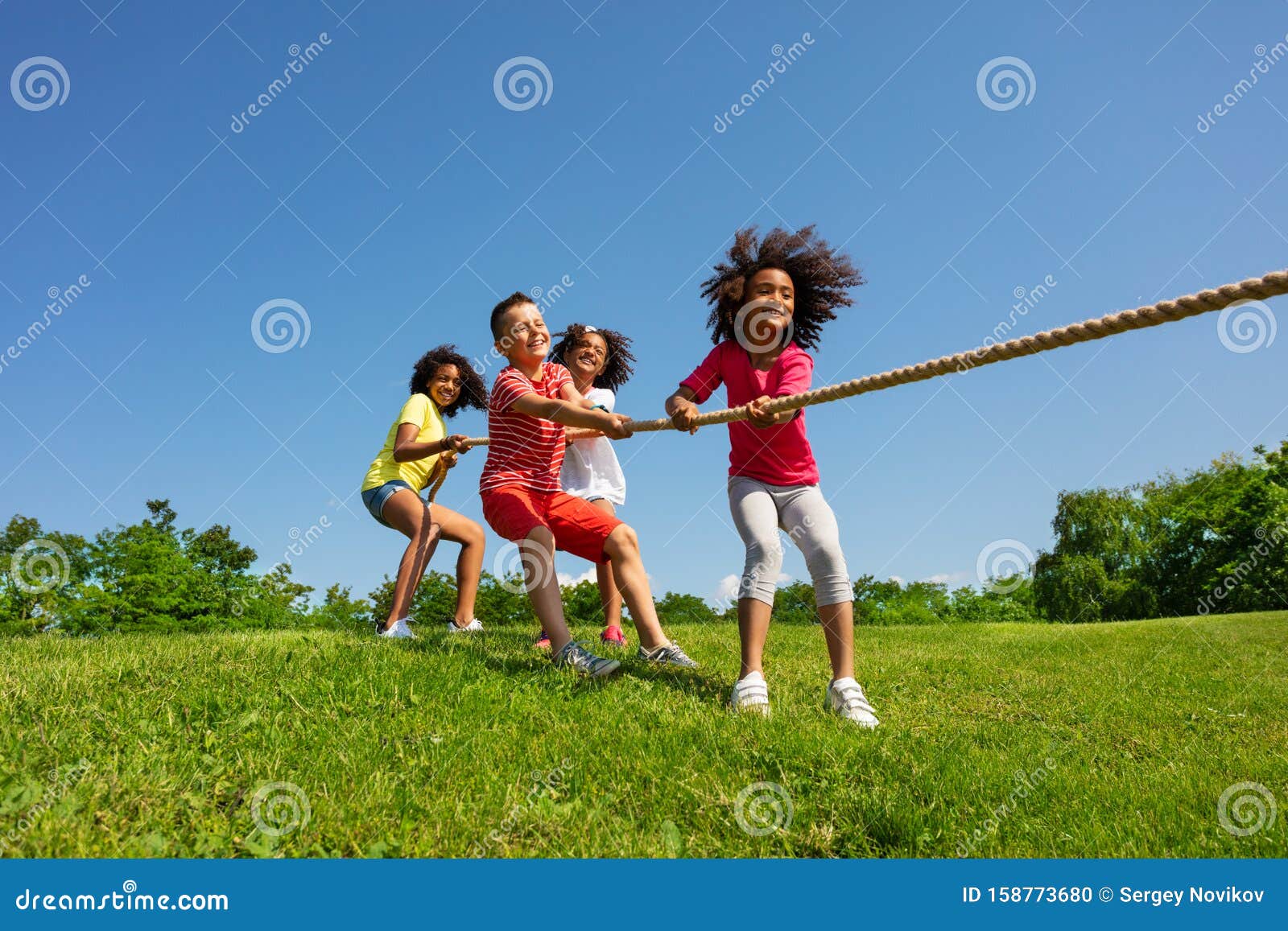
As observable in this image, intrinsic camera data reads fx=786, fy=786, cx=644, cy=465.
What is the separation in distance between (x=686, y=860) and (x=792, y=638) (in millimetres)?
6271

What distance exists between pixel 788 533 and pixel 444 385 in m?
4.97

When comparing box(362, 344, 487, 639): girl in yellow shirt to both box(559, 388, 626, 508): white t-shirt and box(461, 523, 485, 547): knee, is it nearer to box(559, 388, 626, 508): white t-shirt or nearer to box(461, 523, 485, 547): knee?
box(461, 523, 485, 547): knee

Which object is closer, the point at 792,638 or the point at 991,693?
the point at 991,693

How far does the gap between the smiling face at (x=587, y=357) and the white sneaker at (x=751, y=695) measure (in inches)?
161

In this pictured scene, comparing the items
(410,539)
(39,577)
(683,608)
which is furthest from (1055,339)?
(39,577)

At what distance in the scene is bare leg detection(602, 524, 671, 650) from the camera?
5.60 metres

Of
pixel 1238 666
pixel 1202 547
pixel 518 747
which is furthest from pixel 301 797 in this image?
pixel 1202 547

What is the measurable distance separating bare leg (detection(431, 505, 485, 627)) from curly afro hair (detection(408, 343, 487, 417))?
58.9 inches

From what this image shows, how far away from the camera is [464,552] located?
7855mm

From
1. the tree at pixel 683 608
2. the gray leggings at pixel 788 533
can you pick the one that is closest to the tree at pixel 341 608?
the tree at pixel 683 608

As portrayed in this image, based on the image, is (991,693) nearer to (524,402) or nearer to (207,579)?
(524,402)

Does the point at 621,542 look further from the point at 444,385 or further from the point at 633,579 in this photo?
the point at 444,385

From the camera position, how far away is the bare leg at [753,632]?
4602mm

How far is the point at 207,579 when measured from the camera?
14.5 meters
